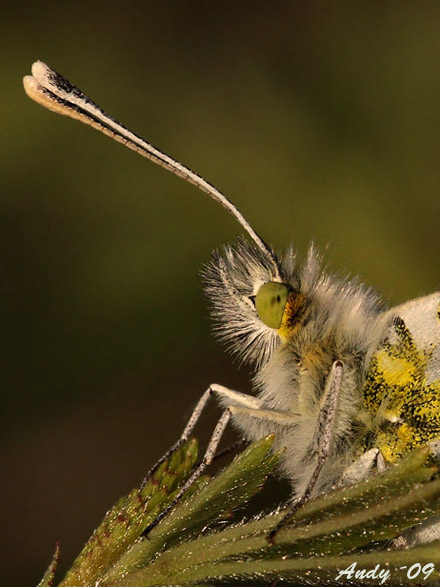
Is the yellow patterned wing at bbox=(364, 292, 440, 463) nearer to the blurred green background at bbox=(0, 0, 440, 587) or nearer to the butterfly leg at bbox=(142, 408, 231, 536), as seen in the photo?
the butterfly leg at bbox=(142, 408, 231, 536)

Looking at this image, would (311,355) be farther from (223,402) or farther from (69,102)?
(69,102)

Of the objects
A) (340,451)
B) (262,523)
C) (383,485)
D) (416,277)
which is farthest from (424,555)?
(416,277)

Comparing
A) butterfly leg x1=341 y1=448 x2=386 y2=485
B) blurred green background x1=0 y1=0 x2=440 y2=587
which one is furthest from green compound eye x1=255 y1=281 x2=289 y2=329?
blurred green background x1=0 y1=0 x2=440 y2=587

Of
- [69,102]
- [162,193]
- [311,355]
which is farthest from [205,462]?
[162,193]

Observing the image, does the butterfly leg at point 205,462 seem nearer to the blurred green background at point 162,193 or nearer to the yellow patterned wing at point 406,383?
the yellow patterned wing at point 406,383

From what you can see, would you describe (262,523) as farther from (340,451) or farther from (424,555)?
(340,451)
